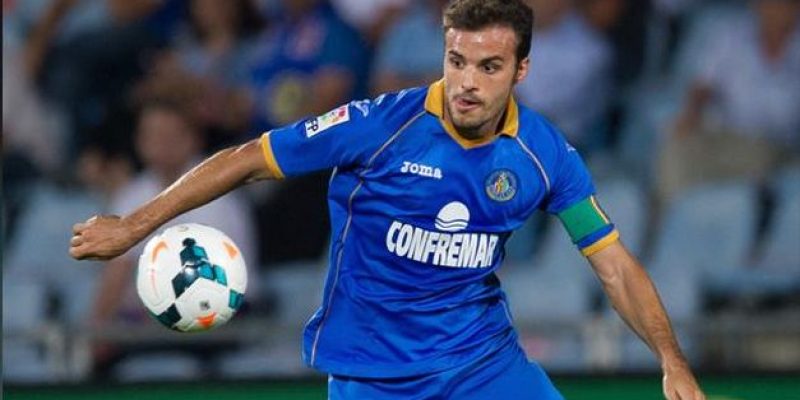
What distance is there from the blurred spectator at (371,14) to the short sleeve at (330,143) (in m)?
3.62

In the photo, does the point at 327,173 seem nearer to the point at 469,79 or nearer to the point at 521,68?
the point at 521,68

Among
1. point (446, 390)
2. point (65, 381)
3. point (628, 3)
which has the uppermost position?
point (628, 3)

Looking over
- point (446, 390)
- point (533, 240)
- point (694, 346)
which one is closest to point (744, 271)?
point (694, 346)

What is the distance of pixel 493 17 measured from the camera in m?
4.80

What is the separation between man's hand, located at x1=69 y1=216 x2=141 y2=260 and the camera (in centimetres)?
467

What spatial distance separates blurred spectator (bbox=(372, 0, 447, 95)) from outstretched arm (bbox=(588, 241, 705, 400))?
3.35 m

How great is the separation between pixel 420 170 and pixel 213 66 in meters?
3.86

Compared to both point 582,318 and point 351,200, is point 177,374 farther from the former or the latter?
point 351,200

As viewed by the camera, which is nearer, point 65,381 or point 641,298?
point 641,298

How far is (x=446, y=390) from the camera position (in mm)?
4949

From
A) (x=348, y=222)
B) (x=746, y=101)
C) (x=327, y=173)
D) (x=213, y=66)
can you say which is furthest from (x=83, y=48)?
(x=348, y=222)

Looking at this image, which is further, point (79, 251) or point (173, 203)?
point (173, 203)

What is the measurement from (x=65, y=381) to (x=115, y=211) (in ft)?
2.80

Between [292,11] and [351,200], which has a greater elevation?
[292,11]
